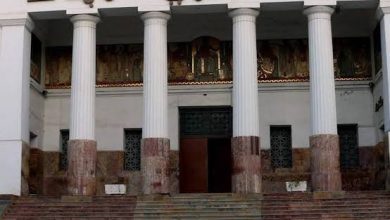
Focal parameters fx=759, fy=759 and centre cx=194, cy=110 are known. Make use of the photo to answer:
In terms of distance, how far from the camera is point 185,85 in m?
28.1

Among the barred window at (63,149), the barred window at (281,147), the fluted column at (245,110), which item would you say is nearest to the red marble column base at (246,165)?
the fluted column at (245,110)

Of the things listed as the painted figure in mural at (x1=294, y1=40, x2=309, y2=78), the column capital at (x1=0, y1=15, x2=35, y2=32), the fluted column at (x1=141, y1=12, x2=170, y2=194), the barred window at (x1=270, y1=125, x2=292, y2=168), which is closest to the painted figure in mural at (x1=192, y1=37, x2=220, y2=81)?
the painted figure in mural at (x1=294, y1=40, x2=309, y2=78)

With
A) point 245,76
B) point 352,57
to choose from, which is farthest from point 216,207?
point 352,57

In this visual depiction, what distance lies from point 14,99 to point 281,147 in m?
9.65

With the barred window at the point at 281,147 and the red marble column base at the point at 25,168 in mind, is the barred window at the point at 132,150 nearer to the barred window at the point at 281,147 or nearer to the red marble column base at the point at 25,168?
the red marble column base at the point at 25,168

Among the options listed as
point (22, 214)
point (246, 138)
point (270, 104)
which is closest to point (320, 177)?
point (246, 138)

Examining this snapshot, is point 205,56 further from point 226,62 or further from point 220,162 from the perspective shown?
point 220,162

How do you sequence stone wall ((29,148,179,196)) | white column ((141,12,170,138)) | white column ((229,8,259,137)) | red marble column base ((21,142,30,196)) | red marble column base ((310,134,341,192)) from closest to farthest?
red marble column base ((310,134,341,192)) < white column ((229,8,259,137)) < white column ((141,12,170,138)) < red marble column base ((21,142,30,196)) < stone wall ((29,148,179,196))

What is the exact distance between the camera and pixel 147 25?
2492cm

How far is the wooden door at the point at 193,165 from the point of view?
90.2 feet

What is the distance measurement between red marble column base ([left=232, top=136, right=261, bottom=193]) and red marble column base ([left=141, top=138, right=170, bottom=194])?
2162 millimetres

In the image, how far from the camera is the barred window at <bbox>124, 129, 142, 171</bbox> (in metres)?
27.8

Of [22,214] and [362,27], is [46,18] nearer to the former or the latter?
[22,214]

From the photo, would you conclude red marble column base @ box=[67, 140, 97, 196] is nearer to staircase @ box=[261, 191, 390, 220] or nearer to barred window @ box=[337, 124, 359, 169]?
staircase @ box=[261, 191, 390, 220]
